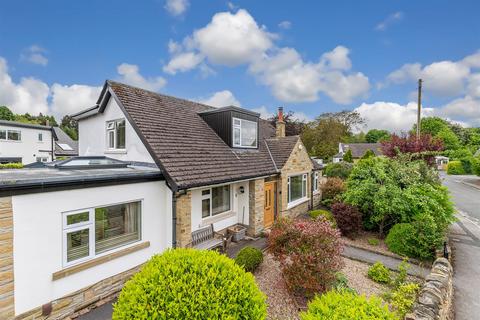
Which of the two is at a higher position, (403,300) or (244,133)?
(244,133)

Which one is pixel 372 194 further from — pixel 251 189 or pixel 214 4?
pixel 214 4

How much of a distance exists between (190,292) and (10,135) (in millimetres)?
40174

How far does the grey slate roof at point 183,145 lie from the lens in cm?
834

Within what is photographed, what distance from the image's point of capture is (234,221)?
1161 cm

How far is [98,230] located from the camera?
6.60m

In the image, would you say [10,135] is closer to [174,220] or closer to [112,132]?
[112,132]

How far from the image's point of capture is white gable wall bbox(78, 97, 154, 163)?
913 cm

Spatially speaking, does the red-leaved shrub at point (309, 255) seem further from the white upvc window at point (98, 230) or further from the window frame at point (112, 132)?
the window frame at point (112, 132)

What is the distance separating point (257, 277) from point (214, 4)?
45.9 ft

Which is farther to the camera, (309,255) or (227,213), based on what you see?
(227,213)

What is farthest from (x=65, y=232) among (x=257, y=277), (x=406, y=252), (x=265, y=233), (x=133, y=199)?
(x=406, y=252)

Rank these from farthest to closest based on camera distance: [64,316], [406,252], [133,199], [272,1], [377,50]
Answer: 1. [377,50]
2. [272,1]
3. [406,252]
4. [133,199]
5. [64,316]

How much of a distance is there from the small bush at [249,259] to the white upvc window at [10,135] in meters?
37.9

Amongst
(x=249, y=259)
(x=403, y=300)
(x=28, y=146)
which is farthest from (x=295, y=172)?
(x=28, y=146)
